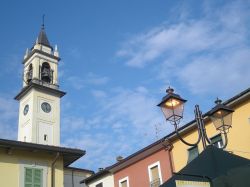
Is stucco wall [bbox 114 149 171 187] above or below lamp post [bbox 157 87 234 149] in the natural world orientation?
above

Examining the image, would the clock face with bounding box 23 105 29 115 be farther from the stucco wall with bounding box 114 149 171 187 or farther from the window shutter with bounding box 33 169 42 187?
the window shutter with bounding box 33 169 42 187

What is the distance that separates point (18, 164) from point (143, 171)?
25.6 feet

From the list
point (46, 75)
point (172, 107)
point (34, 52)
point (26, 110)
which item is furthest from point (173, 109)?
point (34, 52)

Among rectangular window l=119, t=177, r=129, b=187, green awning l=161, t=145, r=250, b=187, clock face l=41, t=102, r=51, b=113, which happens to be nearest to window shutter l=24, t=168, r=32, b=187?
rectangular window l=119, t=177, r=129, b=187

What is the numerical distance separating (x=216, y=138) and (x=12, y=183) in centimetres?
915

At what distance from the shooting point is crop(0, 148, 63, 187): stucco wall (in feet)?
53.0

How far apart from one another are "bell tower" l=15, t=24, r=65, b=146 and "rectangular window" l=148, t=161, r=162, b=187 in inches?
904

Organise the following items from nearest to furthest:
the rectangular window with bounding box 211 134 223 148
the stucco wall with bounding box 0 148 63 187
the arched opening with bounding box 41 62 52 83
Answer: the stucco wall with bounding box 0 148 63 187, the rectangular window with bounding box 211 134 223 148, the arched opening with bounding box 41 62 52 83

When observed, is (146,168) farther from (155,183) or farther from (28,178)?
(28,178)

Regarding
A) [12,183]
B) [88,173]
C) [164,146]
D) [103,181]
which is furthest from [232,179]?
[88,173]

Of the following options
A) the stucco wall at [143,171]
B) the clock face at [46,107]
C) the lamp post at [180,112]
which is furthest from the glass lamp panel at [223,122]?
the clock face at [46,107]

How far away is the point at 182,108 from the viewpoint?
8.53 metres

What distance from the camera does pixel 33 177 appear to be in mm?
16906

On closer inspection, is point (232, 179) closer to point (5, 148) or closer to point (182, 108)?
point (182, 108)
